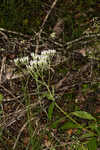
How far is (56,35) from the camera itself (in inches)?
103

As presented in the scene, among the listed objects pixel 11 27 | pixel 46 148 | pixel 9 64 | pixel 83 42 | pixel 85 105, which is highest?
pixel 11 27

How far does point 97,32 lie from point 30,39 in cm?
69

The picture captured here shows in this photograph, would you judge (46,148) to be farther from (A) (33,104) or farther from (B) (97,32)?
(B) (97,32)

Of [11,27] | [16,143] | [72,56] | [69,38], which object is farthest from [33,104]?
[11,27]

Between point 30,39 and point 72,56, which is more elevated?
point 30,39

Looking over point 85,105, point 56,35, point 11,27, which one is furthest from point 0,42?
point 85,105

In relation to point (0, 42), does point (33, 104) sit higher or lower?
lower

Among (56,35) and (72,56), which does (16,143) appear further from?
(56,35)

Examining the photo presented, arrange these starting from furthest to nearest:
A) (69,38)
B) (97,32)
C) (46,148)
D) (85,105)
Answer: (69,38), (97,32), (85,105), (46,148)

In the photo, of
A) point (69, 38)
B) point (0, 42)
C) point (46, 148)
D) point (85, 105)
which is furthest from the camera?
point (0, 42)

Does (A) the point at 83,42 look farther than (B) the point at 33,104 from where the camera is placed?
Yes

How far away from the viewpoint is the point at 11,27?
274cm

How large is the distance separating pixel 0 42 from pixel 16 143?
4.03ft

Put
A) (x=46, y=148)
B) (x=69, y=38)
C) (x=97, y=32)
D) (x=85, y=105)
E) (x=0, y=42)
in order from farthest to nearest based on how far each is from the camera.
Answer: (x=0, y=42) < (x=69, y=38) < (x=97, y=32) < (x=85, y=105) < (x=46, y=148)
